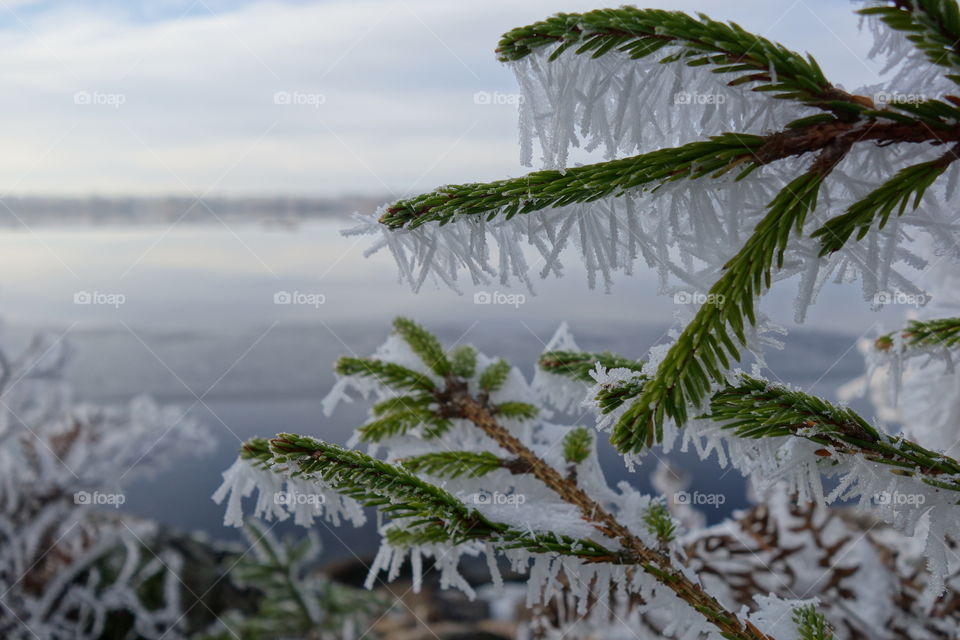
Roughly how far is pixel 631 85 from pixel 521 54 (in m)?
0.10

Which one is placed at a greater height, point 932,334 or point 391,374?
point 391,374

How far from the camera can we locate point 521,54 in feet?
2.11

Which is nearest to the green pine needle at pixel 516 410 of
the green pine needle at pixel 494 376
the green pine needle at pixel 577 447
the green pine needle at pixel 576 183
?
the green pine needle at pixel 494 376

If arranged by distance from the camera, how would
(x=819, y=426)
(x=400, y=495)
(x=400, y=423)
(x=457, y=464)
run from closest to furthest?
(x=819, y=426) < (x=400, y=495) < (x=457, y=464) < (x=400, y=423)

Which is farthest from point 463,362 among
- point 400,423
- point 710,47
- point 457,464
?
point 710,47

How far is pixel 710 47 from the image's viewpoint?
58 centimetres

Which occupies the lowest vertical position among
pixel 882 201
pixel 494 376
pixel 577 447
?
pixel 577 447

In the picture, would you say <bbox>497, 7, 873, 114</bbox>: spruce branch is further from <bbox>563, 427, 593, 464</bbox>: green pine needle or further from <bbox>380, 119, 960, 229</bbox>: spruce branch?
<bbox>563, 427, 593, 464</bbox>: green pine needle

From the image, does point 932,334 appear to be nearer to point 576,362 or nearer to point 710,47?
point 576,362

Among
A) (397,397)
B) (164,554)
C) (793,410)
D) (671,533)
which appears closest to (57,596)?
(164,554)

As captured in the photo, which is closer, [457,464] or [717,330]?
[717,330]

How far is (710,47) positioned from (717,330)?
23cm

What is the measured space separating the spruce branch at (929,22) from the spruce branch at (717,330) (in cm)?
13

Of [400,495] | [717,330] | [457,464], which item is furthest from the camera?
[457,464]
